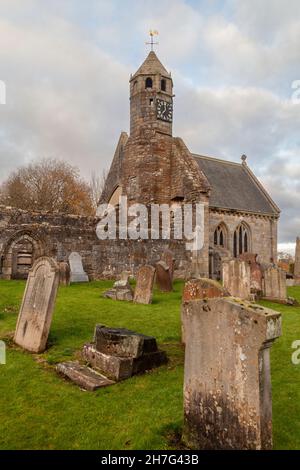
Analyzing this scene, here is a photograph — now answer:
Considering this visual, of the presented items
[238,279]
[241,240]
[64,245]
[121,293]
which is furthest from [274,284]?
[241,240]

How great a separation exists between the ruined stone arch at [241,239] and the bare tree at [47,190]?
18197mm

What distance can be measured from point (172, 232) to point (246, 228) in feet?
26.4

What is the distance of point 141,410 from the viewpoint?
13.4 feet

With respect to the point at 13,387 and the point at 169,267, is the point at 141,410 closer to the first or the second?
the point at 13,387

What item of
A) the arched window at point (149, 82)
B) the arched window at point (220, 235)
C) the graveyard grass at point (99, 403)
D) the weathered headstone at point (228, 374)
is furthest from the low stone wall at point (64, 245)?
the weathered headstone at point (228, 374)

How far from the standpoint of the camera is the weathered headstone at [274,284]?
484 inches

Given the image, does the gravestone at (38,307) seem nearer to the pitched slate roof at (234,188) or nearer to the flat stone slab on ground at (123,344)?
the flat stone slab on ground at (123,344)

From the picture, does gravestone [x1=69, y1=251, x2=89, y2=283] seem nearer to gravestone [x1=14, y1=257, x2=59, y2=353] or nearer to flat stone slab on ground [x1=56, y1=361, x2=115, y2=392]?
gravestone [x1=14, y1=257, x2=59, y2=353]

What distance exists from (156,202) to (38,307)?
16.2 meters

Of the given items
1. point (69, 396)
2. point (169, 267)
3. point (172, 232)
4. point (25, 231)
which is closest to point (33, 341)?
point (69, 396)

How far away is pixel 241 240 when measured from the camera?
2661cm
